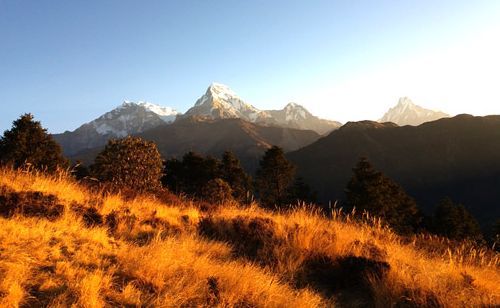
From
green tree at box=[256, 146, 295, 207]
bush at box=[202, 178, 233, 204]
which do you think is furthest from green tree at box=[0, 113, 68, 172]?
green tree at box=[256, 146, 295, 207]

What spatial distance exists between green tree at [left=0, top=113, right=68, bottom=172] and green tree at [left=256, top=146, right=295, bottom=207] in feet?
92.9

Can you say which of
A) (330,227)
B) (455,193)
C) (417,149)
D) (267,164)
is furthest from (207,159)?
(417,149)

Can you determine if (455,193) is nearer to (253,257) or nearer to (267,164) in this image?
(267,164)

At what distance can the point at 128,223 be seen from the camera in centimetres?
718

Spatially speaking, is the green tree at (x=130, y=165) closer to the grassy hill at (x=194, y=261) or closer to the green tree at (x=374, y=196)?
the grassy hill at (x=194, y=261)

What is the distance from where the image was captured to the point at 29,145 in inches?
1377

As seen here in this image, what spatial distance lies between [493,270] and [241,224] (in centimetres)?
464

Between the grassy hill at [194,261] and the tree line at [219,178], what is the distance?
4436 mm

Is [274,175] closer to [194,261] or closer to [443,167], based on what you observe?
[194,261]

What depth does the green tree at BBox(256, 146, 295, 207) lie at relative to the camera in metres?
55.4

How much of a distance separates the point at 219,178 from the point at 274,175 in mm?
22701

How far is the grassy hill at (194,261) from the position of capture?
4176mm

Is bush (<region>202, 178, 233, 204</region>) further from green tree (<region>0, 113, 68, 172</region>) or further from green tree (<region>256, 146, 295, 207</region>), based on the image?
green tree (<region>256, 146, 295, 207</region>)

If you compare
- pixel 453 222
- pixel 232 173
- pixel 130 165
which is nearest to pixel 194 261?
pixel 130 165
